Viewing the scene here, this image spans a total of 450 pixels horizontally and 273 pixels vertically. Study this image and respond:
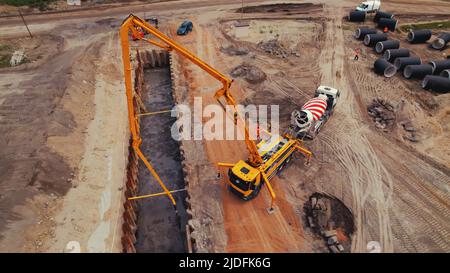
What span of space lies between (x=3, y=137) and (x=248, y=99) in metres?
18.4

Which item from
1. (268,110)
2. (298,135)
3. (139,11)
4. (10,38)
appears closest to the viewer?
(298,135)

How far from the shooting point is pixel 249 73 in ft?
94.2

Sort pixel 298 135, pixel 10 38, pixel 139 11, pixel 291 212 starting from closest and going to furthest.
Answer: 1. pixel 291 212
2. pixel 298 135
3. pixel 10 38
4. pixel 139 11

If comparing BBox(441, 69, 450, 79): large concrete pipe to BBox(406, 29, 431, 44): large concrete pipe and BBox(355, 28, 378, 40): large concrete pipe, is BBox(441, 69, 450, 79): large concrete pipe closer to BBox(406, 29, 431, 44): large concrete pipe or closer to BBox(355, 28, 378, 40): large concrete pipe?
BBox(406, 29, 431, 44): large concrete pipe

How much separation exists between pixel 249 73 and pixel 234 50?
18.2 ft

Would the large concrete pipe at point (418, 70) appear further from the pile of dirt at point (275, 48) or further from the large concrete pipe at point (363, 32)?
the pile of dirt at point (275, 48)

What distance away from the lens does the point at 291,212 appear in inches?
673

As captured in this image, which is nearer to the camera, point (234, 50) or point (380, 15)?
point (234, 50)

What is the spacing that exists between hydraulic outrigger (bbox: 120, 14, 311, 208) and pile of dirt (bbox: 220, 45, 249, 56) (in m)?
15.9

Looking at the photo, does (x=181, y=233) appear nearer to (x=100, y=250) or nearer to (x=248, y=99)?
(x=100, y=250)

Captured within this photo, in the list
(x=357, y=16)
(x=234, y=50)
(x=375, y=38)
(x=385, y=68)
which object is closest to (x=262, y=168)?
(x=385, y=68)

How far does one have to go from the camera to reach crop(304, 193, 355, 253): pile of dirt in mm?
15531

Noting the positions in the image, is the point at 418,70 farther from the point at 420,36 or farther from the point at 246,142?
the point at 246,142
